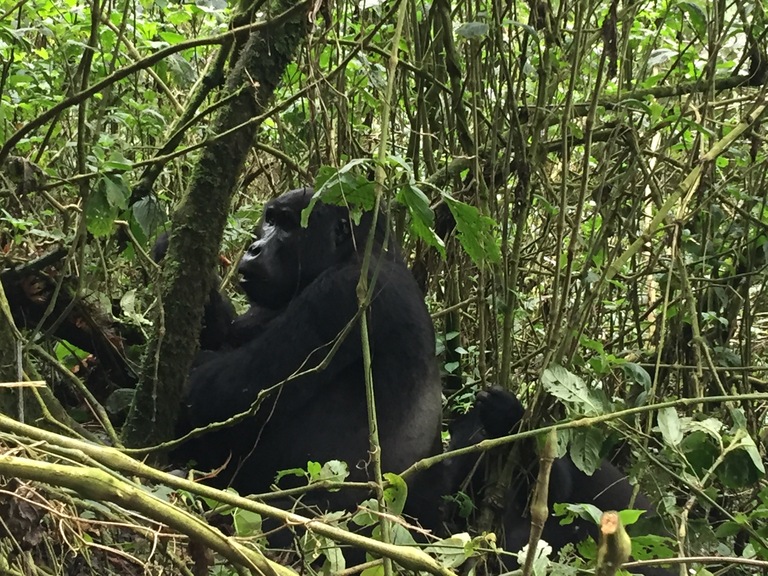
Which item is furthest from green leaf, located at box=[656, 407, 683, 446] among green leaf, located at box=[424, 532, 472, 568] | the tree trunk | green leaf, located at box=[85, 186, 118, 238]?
green leaf, located at box=[85, 186, 118, 238]

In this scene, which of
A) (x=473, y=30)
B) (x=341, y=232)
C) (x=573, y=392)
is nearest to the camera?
(x=573, y=392)

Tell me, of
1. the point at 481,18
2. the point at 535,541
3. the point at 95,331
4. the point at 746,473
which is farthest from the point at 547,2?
the point at 535,541

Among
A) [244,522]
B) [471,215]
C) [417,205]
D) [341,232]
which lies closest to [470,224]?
[471,215]

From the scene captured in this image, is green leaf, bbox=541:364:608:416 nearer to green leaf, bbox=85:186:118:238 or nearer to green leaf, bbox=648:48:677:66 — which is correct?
green leaf, bbox=85:186:118:238

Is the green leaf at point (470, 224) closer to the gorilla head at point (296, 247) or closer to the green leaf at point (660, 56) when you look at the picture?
the green leaf at point (660, 56)

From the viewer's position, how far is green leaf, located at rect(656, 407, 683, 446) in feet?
5.37

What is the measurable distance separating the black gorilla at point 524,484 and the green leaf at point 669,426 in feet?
2.82

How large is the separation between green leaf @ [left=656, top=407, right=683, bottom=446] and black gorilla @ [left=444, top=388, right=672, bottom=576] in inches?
33.9

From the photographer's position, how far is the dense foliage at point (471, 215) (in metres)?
1.73

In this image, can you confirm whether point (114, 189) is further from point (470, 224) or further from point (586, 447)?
point (586, 447)

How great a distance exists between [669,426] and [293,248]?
1705 mm

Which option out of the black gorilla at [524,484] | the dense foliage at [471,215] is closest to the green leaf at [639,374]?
the dense foliage at [471,215]

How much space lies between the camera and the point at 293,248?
3.05m

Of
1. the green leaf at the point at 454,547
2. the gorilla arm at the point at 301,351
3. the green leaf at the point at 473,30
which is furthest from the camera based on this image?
the gorilla arm at the point at 301,351
